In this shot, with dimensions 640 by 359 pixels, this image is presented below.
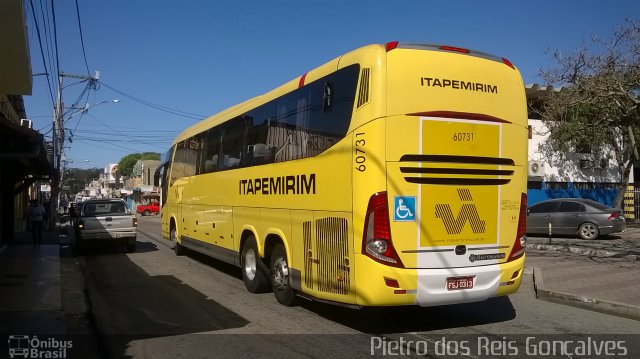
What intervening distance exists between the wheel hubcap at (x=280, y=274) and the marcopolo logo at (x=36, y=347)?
9.90 feet

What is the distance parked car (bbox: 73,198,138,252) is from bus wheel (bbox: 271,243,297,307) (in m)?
8.94

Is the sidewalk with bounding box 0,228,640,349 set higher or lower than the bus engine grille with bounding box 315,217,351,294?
lower

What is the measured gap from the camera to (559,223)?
62.4ft

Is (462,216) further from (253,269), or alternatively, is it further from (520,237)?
(253,269)

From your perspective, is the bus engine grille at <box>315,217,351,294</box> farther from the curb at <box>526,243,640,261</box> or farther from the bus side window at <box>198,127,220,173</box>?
the curb at <box>526,243,640,261</box>

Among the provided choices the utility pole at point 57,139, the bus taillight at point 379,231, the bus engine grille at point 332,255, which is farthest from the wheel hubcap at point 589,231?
the utility pole at point 57,139

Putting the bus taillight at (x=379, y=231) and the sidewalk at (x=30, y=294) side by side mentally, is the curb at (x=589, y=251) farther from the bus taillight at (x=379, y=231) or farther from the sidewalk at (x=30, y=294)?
the sidewalk at (x=30, y=294)

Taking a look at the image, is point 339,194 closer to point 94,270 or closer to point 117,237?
point 94,270

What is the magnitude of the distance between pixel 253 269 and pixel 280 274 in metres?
1.26

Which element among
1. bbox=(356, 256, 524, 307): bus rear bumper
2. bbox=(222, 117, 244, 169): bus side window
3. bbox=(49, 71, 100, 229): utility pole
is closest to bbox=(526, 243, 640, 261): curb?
bbox=(356, 256, 524, 307): bus rear bumper

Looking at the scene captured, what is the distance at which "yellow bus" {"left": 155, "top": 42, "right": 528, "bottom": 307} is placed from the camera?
606cm

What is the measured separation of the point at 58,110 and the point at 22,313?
91.4ft

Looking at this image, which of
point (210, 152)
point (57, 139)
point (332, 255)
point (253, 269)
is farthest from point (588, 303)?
point (57, 139)

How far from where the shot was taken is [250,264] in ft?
30.9
